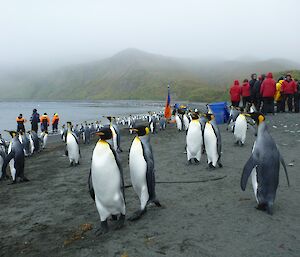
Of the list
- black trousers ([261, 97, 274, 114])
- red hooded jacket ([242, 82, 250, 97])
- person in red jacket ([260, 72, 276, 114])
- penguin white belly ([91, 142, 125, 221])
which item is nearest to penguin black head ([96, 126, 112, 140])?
penguin white belly ([91, 142, 125, 221])

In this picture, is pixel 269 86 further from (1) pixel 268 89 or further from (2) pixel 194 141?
(2) pixel 194 141

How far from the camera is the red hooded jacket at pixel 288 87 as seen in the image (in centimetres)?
1850

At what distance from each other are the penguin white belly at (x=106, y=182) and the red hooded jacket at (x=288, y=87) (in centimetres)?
1557

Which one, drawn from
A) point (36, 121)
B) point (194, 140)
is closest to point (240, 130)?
point (194, 140)

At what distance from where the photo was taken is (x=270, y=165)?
5.50 metres

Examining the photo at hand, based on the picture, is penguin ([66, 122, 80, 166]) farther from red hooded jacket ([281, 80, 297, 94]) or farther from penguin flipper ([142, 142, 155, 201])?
red hooded jacket ([281, 80, 297, 94])

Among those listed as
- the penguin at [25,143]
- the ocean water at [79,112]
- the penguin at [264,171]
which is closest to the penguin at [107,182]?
the penguin at [264,171]

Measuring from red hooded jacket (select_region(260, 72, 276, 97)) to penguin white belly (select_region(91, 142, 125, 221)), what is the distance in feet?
44.8

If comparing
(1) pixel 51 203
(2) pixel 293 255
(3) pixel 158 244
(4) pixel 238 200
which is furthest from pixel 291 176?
(1) pixel 51 203

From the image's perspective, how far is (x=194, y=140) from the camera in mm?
9688

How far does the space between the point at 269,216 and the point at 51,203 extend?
4.32 m

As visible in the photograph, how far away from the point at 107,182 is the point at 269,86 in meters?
13.9

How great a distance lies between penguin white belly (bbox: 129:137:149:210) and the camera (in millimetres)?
5688

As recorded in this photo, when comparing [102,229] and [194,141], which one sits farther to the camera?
[194,141]
